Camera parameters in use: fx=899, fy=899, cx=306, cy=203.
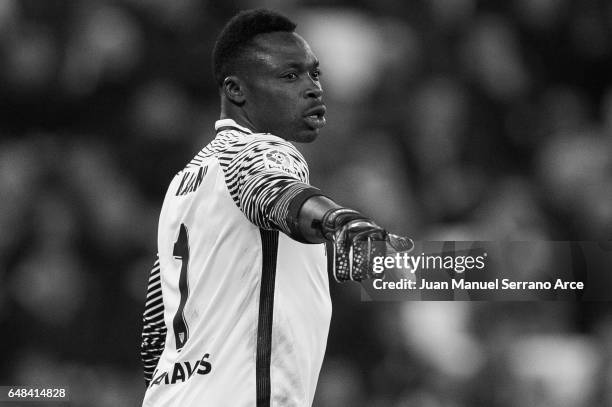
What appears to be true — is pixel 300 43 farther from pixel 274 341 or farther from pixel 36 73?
pixel 36 73

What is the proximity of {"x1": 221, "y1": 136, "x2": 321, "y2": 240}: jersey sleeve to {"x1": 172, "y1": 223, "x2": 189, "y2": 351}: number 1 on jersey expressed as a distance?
16cm

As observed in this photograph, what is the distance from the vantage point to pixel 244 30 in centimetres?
142

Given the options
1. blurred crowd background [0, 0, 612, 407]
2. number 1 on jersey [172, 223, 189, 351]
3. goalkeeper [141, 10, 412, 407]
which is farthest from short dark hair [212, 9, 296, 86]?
blurred crowd background [0, 0, 612, 407]

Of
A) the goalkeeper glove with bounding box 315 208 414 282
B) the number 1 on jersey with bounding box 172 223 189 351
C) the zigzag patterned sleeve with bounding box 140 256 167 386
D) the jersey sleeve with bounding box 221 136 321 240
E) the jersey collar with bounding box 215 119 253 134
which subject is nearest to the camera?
the goalkeeper glove with bounding box 315 208 414 282

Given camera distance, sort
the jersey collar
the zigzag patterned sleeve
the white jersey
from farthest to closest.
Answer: the zigzag patterned sleeve, the jersey collar, the white jersey

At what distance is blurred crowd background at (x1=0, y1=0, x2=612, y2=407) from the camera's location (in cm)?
289

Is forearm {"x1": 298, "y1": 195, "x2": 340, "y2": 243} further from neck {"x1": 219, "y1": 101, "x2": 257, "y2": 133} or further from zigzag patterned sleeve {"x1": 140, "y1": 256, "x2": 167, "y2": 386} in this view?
A: zigzag patterned sleeve {"x1": 140, "y1": 256, "x2": 167, "y2": 386}

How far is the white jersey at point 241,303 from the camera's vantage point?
117 cm

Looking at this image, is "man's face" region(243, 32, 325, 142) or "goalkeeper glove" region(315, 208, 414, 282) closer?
"goalkeeper glove" region(315, 208, 414, 282)

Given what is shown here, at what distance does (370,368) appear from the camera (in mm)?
2904

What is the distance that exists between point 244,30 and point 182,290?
0.43 meters

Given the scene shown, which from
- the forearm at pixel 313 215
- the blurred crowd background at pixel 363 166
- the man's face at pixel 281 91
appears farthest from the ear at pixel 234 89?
the blurred crowd background at pixel 363 166

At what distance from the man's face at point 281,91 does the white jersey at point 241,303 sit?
14 centimetres

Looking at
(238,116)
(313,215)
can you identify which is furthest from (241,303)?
(238,116)
